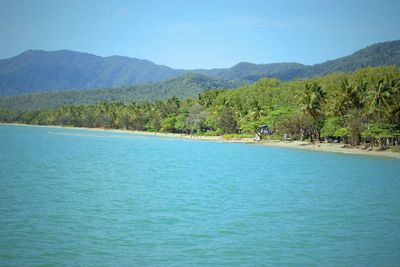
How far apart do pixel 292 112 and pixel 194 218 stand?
74.6 meters

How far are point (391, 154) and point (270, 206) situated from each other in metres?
43.9

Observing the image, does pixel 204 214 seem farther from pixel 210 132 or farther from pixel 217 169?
pixel 210 132

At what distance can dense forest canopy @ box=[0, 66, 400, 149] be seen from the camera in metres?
70.1

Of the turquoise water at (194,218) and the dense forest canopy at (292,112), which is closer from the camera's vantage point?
the turquoise water at (194,218)

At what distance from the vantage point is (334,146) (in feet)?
255

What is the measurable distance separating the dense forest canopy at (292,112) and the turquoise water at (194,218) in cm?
3185

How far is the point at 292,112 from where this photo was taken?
9350 centimetres

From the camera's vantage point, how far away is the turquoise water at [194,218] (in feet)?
52.1

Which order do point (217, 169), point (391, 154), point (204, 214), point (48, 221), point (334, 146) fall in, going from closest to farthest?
1. point (48, 221)
2. point (204, 214)
3. point (217, 169)
4. point (391, 154)
5. point (334, 146)

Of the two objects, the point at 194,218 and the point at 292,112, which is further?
the point at 292,112

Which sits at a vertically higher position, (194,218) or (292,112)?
(292,112)

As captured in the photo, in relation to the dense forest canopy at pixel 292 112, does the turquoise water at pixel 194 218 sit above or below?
below

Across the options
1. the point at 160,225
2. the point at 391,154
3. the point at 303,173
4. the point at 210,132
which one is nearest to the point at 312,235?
the point at 160,225

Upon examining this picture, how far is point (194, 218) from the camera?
71.1ft
